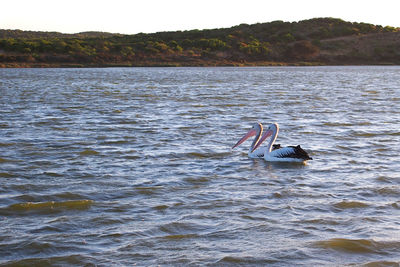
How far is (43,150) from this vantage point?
12.0 meters

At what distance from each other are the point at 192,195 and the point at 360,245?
288cm

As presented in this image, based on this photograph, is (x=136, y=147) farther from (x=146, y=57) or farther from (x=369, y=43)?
(x=369, y=43)

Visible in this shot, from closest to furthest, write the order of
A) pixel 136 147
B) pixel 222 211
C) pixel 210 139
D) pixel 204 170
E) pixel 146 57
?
pixel 222 211 < pixel 204 170 < pixel 136 147 < pixel 210 139 < pixel 146 57

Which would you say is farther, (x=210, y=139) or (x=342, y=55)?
(x=342, y=55)


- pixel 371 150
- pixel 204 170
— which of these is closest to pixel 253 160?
pixel 204 170

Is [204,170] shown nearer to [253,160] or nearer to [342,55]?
[253,160]

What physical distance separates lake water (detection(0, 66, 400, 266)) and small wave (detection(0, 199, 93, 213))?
0.03 meters

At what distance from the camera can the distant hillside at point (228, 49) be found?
3073 inches

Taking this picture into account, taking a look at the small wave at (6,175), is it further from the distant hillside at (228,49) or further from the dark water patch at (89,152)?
the distant hillside at (228,49)

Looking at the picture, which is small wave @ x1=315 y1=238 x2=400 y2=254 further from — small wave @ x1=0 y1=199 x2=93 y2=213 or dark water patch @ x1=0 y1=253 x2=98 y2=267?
small wave @ x1=0 y1=199 x2=93 y2=213

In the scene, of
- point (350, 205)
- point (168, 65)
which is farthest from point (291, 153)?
point (168, 65)

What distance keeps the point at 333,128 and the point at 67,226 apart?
10263mm

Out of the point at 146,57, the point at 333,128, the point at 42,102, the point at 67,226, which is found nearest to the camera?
the point at 67,226

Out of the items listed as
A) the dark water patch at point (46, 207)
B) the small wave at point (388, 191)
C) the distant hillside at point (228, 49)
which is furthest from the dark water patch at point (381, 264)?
the distant hillside at point (228, 49)
